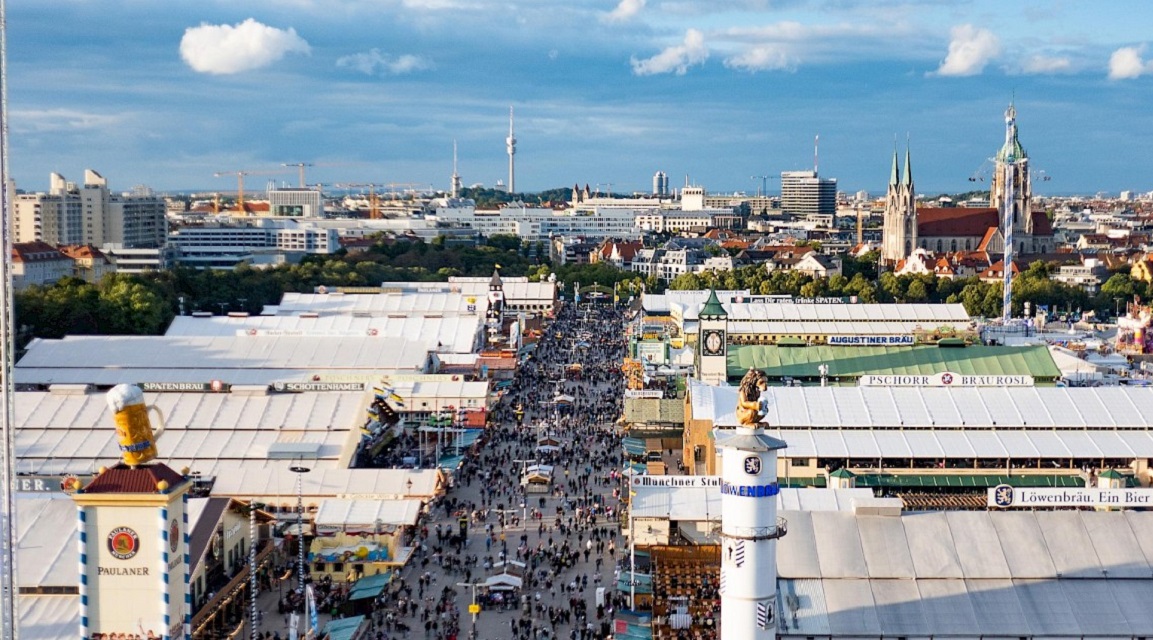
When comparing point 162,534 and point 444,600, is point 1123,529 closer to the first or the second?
point 444,600

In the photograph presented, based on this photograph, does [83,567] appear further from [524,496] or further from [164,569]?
[524,496]

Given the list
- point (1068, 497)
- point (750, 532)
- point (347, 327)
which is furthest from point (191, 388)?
point (750, 532)

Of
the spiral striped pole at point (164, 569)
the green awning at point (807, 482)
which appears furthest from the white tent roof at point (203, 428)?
the spiral striped pole at point (164, 569)

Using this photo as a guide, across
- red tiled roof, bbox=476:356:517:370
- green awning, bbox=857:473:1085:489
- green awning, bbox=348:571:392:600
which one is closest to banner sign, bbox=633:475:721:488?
green awning, bbox=857:473:1085:489

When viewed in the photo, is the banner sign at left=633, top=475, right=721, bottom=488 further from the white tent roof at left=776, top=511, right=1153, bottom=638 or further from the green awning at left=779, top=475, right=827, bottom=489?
the white tent roof at left=776, top=511, right=1153, bottom=638

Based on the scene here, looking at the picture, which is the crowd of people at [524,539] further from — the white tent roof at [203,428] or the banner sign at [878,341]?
the banner sign at [878,341]

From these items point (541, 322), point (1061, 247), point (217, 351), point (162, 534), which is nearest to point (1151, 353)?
point (541, 322)
